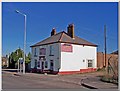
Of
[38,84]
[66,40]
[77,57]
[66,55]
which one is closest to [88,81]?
[38,84]

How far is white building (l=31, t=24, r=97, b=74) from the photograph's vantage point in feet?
123

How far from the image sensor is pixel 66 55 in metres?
37.9

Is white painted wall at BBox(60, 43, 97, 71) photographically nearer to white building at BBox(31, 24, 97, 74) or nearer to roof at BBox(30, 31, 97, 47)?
white building at BBox(31, 24, 97, 74)

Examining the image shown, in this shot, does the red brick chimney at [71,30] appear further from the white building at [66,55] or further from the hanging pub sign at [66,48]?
the hanging pub sign at [66,48]

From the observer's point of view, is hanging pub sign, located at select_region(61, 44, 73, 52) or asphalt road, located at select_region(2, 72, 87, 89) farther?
hanging pub sign, located at select_region(61, 44, 73, 52)

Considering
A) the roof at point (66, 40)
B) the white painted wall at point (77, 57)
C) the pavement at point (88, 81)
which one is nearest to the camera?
the pavement at point (88, 81)

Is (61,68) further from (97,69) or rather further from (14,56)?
(14,56)

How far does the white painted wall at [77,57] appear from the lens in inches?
1485

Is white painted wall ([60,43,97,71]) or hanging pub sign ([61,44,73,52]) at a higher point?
hanging pub sign ([61,44,73,52])

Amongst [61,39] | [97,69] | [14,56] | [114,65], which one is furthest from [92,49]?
[14,56]

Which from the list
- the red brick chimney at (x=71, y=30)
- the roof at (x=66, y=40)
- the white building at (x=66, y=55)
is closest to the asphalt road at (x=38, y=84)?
the white building at (x=66, y=55)

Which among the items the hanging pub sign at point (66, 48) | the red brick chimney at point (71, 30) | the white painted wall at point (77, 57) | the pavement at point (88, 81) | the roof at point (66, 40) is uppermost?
the red brick chimney at point (71, 30)

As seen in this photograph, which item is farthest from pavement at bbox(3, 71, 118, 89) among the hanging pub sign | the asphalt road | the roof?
the roof

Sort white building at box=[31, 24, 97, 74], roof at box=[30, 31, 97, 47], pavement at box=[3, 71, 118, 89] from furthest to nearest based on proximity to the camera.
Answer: roof at box=[30, 31, 97, 47] → white building at box=[31, 24, 97, 74] → pavement at box=[3, 71, 118, 89]
